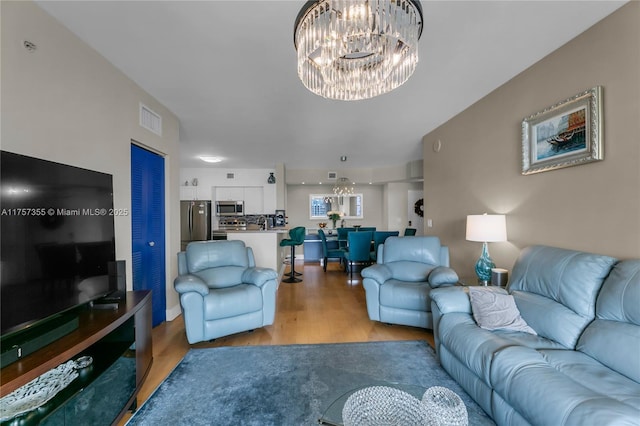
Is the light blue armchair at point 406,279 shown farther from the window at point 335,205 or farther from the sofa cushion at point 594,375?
the window at point 335,205

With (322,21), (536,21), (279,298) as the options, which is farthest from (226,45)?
(279,298)

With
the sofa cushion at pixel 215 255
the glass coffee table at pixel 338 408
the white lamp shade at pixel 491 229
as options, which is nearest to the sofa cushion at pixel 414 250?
the white lamp shade at pixel 491 229

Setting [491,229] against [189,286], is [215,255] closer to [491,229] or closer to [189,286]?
[189,286]

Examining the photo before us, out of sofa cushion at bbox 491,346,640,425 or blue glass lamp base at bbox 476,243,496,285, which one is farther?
blue glass lamp base at bbox 476,243,496,285

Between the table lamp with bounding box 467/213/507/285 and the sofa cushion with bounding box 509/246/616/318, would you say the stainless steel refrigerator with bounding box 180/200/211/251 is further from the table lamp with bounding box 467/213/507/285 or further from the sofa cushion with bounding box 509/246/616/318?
the sofa cushion with bounding box 509/246/616/318

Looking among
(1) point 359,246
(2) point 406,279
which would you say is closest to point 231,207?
(1) point 359,246

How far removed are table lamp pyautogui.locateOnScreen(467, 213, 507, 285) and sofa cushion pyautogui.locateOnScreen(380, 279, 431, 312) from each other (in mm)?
578

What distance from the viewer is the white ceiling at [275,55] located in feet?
5.48

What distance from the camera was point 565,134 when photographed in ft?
6.90

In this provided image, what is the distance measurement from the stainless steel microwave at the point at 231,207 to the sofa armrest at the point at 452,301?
5.86m

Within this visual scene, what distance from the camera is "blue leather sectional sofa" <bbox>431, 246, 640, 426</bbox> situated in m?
1.16

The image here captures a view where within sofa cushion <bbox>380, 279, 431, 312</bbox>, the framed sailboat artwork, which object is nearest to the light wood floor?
sofa cushion <bbox>380, 279, 431, 312</bbox>

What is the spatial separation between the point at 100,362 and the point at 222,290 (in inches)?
51.0

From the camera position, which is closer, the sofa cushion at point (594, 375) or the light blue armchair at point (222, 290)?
the sofa cushion at point (594, 375)
